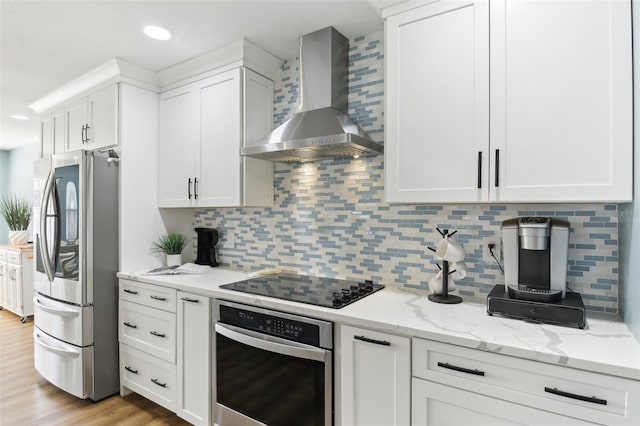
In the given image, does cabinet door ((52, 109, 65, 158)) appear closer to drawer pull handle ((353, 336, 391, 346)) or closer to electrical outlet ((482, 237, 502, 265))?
drawer pull handle ((353, 336, 391, 346))

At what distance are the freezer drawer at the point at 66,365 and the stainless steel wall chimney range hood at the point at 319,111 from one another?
6.25 ft

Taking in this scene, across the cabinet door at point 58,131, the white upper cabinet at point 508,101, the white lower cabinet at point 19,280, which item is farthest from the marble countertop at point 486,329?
the white lower cabinet at point 19,280

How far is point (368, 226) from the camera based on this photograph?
221 cm

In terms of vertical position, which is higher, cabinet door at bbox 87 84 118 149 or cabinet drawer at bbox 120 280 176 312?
cabinet door at bbox 87 84 118 149

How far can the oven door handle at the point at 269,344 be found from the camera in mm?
1630

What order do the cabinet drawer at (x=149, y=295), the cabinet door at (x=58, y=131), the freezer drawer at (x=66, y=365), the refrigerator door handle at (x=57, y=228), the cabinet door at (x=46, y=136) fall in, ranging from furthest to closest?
the cabinet door at (x=46, y=136), the cabinet door at (x=58, y=131), the refrigerator door handle at (x=57, y=228), the freezer drawer at (x=66, y=365), the cabinet drawer at (x=149, y=295)

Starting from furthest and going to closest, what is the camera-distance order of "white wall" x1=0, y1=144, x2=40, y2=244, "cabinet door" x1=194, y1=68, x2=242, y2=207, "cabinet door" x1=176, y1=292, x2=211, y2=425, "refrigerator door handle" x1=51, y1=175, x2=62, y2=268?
"white wall" x1=0, y1=144, x2=40, y2=244, "refrigerator door handle" x1=51, y1=175, x2=62, y2=268, "cabinet door" x1=194, y1=68, x2=242, y2=207, "cabinet door" x1=176, y1=292, x2=211, y2=425

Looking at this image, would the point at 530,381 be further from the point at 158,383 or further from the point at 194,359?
the point at 158,383

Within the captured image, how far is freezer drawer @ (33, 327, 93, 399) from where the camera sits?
99.3 inches

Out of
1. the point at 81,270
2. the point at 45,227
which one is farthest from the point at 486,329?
the point at 45,227

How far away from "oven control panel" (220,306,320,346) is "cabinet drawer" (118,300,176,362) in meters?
0.55

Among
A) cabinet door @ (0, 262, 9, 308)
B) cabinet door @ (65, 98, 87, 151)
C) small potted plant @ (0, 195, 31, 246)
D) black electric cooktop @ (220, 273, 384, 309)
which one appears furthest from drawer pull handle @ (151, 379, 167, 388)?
small potted plant @ (0, 195, 31, 246)

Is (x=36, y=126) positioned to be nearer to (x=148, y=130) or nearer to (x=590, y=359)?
(x=148, y=130)

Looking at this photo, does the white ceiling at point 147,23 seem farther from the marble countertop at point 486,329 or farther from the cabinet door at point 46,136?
the marble countertop at point 486,329
